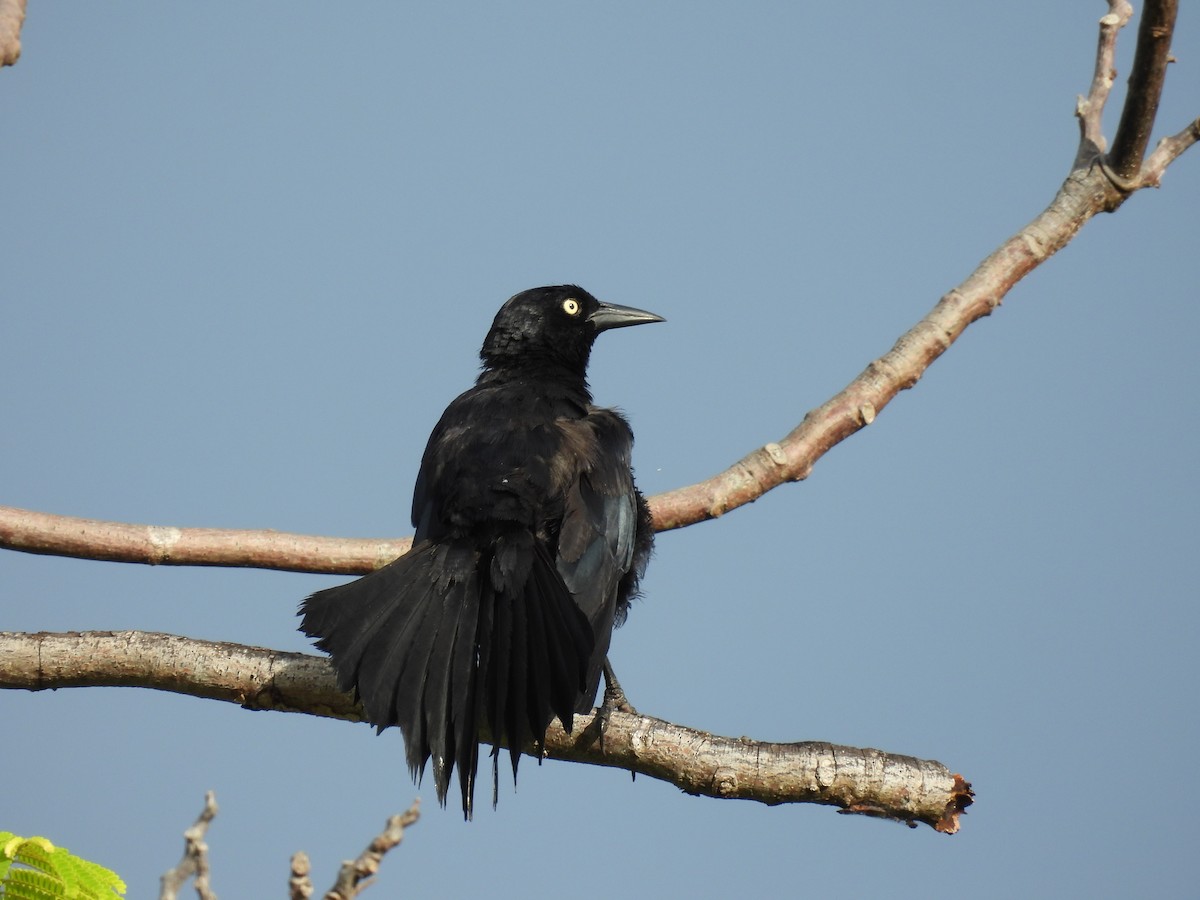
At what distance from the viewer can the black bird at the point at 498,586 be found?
151 inches

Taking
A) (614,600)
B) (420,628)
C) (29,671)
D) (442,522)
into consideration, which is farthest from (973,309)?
(29,671)

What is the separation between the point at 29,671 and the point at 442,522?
142 cm

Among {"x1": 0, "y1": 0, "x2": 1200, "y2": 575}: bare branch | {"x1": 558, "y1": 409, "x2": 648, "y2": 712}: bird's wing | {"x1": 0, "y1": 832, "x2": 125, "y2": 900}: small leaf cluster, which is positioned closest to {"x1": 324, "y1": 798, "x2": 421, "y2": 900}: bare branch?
{"x1": 0, "y1": 832, "x2": 125, "y2": 900}: small leaf cluster

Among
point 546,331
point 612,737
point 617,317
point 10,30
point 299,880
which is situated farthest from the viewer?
point 617,317

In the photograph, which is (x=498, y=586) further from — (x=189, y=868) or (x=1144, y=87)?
(x=1144, y=87)

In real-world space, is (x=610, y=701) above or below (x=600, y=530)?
below

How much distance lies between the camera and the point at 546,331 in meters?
6.04

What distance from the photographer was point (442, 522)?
4520 mm

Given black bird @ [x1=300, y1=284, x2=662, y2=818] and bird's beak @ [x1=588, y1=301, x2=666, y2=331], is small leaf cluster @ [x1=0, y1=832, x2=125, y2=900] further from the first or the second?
bird's beak @ [x1=588, y1=301, x2=666, y2=331]

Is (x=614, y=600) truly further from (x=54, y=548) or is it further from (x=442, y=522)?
(x=54, y=548)

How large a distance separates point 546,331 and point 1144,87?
9.06ft

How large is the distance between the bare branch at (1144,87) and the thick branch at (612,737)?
9.58 feet

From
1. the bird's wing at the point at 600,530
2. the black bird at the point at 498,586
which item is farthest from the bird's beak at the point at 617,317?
the bird's wing at the point at 600,530

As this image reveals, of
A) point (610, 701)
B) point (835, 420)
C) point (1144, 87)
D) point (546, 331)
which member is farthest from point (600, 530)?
point (1144, 87)
